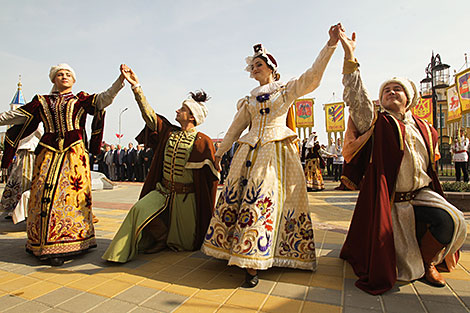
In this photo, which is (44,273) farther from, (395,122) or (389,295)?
(395,122)

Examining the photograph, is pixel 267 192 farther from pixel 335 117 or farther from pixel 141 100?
pixel 335 117

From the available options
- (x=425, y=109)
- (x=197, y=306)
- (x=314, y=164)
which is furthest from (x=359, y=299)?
(x=425, y=109)

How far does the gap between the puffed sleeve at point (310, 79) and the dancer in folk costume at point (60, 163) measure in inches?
71.4

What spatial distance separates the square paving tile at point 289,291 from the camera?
2.23 metres

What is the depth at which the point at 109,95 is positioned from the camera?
3254mm

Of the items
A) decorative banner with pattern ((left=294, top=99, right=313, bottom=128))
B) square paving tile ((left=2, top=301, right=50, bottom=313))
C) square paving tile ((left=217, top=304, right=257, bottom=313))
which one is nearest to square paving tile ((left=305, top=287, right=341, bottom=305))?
square paving tile ((left=217, top=304, right=257, bottom=313))

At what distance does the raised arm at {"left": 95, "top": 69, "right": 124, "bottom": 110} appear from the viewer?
126 inches

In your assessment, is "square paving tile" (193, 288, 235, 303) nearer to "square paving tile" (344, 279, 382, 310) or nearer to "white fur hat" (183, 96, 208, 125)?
"square paving tile" (344, 279, 382, 310)

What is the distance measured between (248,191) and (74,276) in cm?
177

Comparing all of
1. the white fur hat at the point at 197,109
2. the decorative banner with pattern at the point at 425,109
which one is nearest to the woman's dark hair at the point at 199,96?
the white fur hat at the point at 197,109

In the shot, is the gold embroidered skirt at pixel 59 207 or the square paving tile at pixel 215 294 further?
the gold embroidered skirt at pixel 59 207

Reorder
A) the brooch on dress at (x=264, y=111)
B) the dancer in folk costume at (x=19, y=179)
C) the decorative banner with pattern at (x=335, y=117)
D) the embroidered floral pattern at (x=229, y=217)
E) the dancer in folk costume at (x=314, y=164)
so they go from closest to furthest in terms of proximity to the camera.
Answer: the embroidered floral pattern at (x=229, y=217)
the brooch on dress at (x=264, y=111)
the dancer in folk costume at (x=19, y=179)
the dancer in folk costume at (x=314, y=164)
the decorative banner with pattern at (x=335, y=117)

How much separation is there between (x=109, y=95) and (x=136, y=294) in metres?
2.10

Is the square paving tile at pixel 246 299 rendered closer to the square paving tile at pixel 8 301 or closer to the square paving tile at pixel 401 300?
the square paving tile at pixel 401 300
